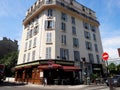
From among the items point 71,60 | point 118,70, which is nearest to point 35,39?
point 71,60

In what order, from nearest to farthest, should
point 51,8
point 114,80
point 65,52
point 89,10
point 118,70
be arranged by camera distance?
point 114,80 < point 65,52 < point 51,8 < point 89,10 < point 118,70

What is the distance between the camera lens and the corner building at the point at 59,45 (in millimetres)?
22578

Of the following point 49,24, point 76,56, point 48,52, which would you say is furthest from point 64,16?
point 48,52

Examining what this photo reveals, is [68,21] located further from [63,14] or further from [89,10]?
[89,10]

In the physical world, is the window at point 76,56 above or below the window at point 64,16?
below

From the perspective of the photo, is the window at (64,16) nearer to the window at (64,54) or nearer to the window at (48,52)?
the window at (64,54)

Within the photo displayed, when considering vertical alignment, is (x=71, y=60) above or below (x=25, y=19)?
below

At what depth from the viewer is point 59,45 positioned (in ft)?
80.1

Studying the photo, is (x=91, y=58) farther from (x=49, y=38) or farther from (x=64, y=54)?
(x=49, y=38)

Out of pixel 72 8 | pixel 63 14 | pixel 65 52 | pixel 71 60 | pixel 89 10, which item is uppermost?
pixel 89 10

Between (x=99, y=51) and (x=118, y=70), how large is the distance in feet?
41.2

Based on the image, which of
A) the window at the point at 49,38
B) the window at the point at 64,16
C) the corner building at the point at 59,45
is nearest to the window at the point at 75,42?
the corner building at the point at 59,45

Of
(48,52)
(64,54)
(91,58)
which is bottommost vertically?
(91,58)

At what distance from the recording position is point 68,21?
28375mm
